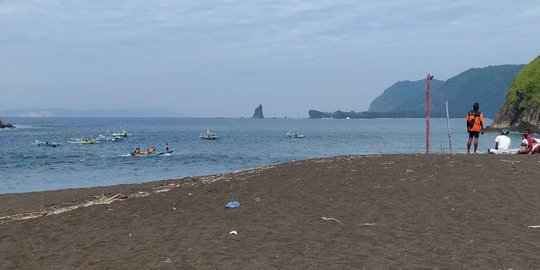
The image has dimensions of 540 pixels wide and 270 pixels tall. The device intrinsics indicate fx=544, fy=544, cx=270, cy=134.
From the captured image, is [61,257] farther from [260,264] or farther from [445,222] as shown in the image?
[445,222]

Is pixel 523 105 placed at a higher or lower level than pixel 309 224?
higher

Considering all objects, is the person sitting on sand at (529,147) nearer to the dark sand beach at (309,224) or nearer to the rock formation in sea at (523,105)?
the dark sand beach at (309,224)

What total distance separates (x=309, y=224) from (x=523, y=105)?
126842mm

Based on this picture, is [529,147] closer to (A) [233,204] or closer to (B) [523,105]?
(A) [233,204]

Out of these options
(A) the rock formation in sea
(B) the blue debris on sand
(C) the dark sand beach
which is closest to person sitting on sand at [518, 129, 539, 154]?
(C) the dark sand beach

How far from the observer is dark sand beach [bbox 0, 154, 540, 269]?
356 inches

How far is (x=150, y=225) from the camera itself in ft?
39.8

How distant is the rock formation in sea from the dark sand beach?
111 m

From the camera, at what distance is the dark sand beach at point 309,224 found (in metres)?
9.04

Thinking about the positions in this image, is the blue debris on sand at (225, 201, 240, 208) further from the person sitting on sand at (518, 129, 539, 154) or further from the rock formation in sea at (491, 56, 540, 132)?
the rock formation in sea at (491, 56, 540, 132)

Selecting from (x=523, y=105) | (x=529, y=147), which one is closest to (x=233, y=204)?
(x=529, y=147)

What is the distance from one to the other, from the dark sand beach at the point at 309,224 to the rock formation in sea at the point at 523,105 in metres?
111

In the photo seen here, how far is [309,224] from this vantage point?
11.2 metres

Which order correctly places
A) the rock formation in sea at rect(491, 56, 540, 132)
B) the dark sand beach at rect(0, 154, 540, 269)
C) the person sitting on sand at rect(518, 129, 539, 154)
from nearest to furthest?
the dark sand beach at rect(0, 154, 540, 269)
the person sitting on sand at rect(518, 129, 539, 154)
the rock formation in sea at rect(491, 56, 540, 132)
